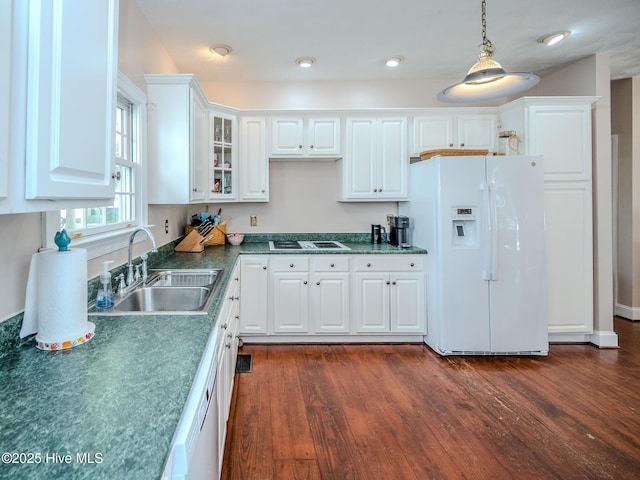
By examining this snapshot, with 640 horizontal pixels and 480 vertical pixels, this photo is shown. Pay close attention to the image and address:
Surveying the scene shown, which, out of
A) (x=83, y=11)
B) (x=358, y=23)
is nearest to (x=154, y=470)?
(x=83, y=11)

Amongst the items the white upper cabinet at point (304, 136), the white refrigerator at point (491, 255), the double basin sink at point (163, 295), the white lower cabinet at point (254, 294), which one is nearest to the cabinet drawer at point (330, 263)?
the white lower cabinet at point (254, 294)

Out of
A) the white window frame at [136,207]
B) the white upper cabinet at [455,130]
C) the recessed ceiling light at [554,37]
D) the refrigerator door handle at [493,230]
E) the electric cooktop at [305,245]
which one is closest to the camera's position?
the white window frame at [136,207]

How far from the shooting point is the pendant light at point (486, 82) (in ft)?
6.26

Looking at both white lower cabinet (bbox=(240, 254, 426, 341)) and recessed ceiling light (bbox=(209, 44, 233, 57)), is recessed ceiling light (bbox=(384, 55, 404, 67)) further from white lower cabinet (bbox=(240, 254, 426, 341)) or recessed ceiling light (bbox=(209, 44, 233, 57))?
white lower cabinet (bbox=(240, 254, 426, 341))

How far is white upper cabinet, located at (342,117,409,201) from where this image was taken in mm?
3469

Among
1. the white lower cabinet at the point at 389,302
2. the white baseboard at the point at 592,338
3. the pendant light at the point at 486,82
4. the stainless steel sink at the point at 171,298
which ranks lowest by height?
the white baseboard at the point at 592,338

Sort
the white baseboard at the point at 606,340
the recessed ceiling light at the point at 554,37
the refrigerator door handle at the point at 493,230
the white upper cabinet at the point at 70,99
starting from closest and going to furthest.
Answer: the white upper cabinet at the point at 70,99
the recessed ceiling light at the point at 554,37
the refrigerator door handle at the point at 493,230
the white baseboard at the point at 606,340

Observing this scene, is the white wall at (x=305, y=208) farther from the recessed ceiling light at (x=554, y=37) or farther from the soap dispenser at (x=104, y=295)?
the soap dispenser at (x=104, y=295)

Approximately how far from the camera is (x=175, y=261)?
257 cm

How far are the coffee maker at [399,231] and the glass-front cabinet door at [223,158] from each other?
162 cm

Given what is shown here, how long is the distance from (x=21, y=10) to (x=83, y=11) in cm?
23

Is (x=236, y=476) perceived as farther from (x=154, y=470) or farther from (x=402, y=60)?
(x=402, y=60)

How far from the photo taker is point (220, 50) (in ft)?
9.75

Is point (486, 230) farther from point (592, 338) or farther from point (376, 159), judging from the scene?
point (592, 338)
